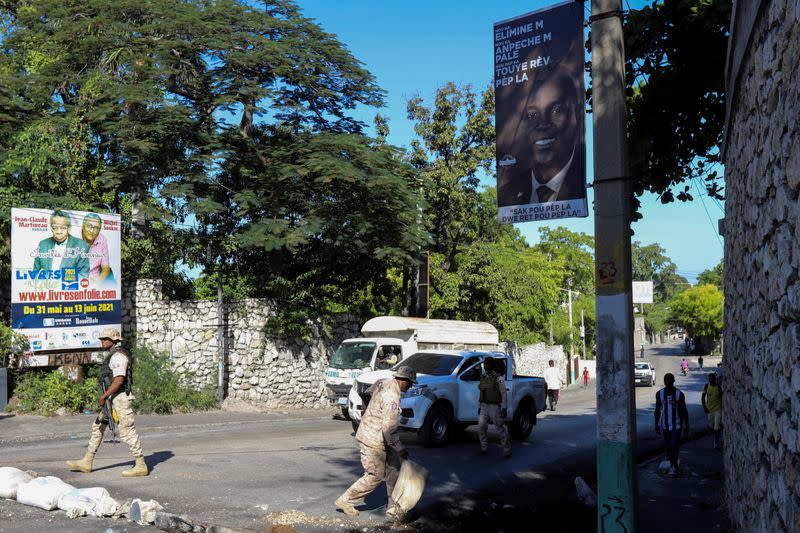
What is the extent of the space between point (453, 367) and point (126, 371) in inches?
299

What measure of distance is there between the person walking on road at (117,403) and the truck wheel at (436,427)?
581 centimetres

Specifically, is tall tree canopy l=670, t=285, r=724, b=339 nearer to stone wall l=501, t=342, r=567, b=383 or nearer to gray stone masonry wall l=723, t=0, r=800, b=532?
stone wall l=501, t=342, r=567, b=383

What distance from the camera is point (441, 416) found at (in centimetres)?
1531

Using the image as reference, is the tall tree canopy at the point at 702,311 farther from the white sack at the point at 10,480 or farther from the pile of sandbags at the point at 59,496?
the pile of sandbags at the point at 59,496

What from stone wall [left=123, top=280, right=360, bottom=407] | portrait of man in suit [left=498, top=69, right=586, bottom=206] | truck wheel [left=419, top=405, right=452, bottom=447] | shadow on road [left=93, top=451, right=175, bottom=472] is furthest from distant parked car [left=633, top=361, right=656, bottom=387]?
portrait of man in suit [left=498, top=69, right=586, bottom=206]

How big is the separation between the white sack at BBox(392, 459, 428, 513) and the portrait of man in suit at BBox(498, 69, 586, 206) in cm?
325

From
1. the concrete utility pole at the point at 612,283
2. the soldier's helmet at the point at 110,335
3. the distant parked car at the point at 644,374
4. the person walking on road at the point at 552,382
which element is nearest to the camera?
the concrete utility pole at the point at 612,283

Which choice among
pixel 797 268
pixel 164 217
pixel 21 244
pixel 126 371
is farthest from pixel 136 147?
pixel 797 268

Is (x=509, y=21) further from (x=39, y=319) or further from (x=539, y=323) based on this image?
(x=539, y=323)

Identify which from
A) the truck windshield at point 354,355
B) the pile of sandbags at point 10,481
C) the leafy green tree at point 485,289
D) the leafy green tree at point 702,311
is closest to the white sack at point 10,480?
the pile of sandbags at point 10,481

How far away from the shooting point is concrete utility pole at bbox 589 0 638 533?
636cm

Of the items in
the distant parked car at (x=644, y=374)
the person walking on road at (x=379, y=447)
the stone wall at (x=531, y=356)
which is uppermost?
the person walking on road at (x=379, y=447)

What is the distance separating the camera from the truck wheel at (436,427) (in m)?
14.8

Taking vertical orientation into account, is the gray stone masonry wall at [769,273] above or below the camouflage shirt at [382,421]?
above
